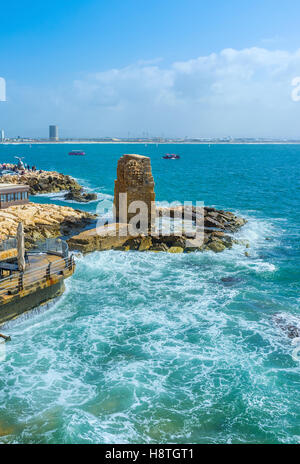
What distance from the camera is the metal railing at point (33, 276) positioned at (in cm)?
1942

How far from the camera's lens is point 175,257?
32.2 m

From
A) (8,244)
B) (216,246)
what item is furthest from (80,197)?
(8,244)

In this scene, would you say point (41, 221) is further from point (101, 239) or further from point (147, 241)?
point (147, 241)

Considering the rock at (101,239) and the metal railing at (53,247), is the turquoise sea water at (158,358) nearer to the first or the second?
the rock at (101,239)

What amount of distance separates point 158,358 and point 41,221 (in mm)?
23731

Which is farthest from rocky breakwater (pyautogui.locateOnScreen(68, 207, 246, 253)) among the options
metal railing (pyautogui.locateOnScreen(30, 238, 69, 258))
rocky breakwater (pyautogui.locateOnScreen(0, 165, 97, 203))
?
rocky breakwater (pyautogui.locateOnScreen(0, 165, 97, 203))

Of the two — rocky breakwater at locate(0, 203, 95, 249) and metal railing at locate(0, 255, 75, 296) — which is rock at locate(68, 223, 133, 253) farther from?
metal railing at locate(0, 255, 75, 296)

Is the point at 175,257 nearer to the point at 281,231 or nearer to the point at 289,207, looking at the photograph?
the point at 281,231

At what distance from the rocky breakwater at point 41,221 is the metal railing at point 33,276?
34.9ft

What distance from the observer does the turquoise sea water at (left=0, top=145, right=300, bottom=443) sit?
1359 cm

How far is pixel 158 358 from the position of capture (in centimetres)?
1770

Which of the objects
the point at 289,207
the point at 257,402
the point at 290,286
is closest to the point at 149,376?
the point at 257,402

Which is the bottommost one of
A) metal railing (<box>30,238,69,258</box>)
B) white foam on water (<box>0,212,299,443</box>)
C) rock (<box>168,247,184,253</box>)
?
white foam on water (<box>0,212,299,443</box>)

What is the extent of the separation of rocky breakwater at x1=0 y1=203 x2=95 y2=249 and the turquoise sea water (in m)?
6.61
